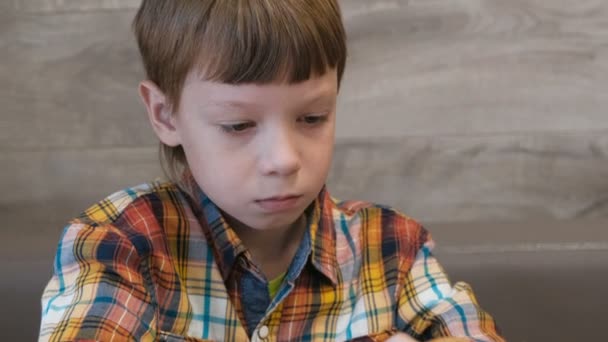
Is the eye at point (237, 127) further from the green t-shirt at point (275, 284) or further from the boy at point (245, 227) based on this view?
the green t-shirt at point (275, 284)

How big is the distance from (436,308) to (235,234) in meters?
0.19

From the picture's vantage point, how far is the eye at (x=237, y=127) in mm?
608

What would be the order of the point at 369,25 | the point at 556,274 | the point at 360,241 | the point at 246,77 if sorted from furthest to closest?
the point at 369,25 → the point at 556,274 → the point at 360,241 → the point at 246,77

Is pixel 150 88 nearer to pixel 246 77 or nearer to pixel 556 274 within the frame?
pixel 246 77

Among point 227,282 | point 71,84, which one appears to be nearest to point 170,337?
point 227,282

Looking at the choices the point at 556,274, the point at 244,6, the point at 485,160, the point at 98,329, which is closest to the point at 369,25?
the point at 485,160

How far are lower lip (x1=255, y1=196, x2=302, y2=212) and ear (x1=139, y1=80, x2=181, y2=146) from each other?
100mm

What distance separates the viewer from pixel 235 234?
71 centimetres

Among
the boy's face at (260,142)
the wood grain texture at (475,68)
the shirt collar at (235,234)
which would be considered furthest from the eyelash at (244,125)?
the wood grain texture at (475,68)

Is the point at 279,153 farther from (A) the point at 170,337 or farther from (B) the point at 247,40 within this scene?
(A) the point at 170,337

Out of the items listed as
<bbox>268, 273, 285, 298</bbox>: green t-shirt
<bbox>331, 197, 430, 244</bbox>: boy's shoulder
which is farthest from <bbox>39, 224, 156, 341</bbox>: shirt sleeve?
<bbox>331, 197, 430, 244</bbox>: boy's shoulder

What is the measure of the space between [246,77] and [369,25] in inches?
21.7

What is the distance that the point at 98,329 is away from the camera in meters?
0.62

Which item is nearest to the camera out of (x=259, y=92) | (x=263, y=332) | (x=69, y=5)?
(x=259, y=92)
